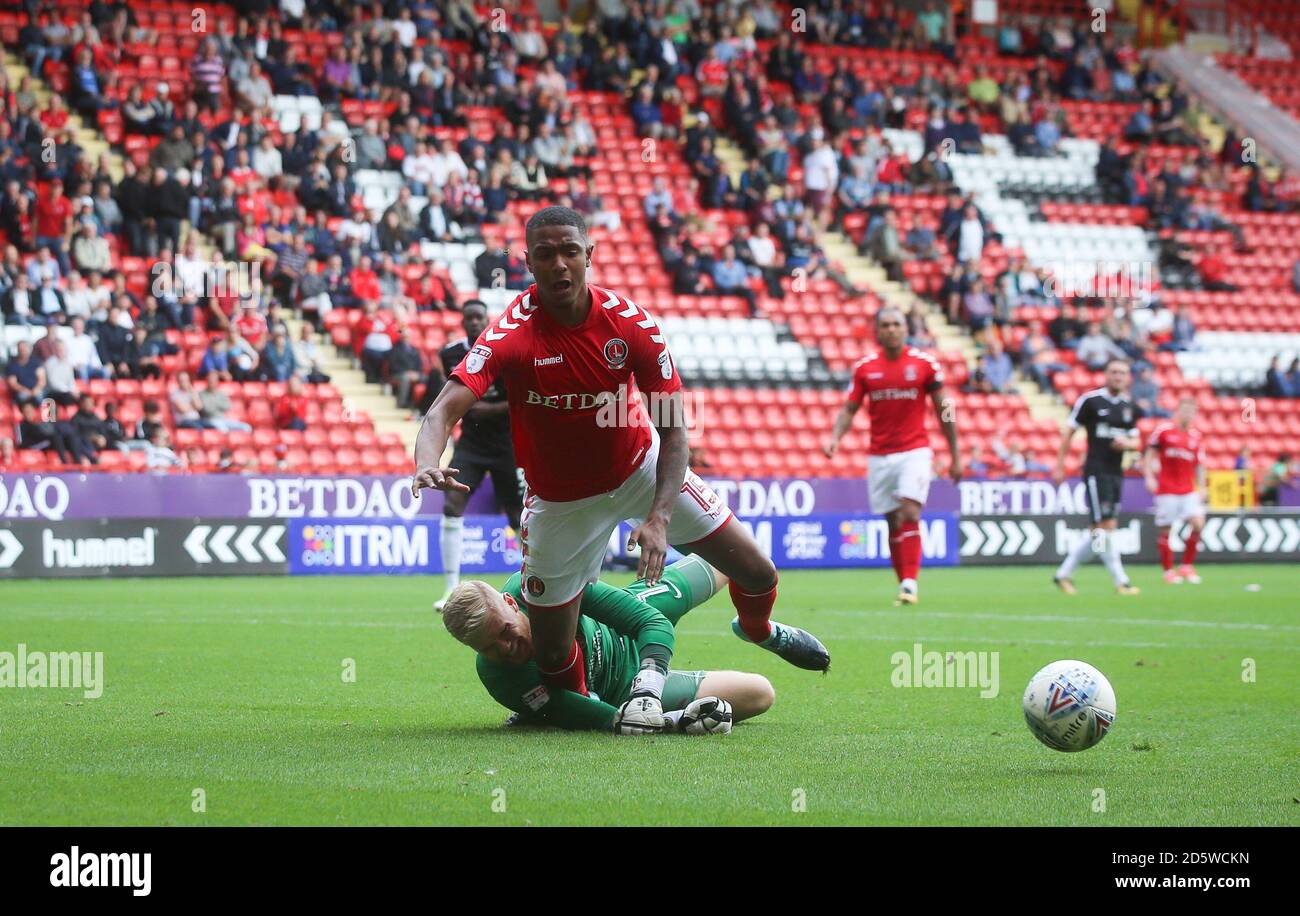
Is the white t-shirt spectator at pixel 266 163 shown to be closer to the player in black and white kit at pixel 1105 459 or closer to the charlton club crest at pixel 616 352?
the player in black and white kit at pixel 1105 459

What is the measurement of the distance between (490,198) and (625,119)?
470 centimetres

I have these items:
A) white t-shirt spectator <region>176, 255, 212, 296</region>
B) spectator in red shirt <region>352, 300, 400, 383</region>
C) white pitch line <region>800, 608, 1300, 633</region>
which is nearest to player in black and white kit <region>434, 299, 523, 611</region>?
white pitch line <region>800, 608, 1300, 633</region>

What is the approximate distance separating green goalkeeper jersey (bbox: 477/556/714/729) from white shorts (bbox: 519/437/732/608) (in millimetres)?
178

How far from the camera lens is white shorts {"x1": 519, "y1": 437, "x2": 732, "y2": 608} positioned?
25.3 feet

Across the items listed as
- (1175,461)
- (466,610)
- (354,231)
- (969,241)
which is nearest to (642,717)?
(466,610)

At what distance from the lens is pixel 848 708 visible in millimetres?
8781

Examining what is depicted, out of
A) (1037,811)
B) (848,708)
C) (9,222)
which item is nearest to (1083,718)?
(1037,811)

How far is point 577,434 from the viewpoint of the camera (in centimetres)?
773

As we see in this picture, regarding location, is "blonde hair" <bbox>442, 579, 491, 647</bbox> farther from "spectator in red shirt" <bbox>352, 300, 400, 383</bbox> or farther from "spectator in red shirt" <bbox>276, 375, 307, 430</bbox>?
"spectator in red shirt" <bbox>352, 300, 400, 383</bbox>

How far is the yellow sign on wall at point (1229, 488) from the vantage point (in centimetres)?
2803

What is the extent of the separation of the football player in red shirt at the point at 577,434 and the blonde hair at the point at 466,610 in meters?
0.40

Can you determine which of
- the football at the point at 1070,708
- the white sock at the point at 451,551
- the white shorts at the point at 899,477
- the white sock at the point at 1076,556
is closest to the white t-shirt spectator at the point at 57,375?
the white sock at the point at 451,551

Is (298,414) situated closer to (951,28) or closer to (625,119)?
(625,119)

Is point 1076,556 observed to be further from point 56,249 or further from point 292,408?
point 56,249
